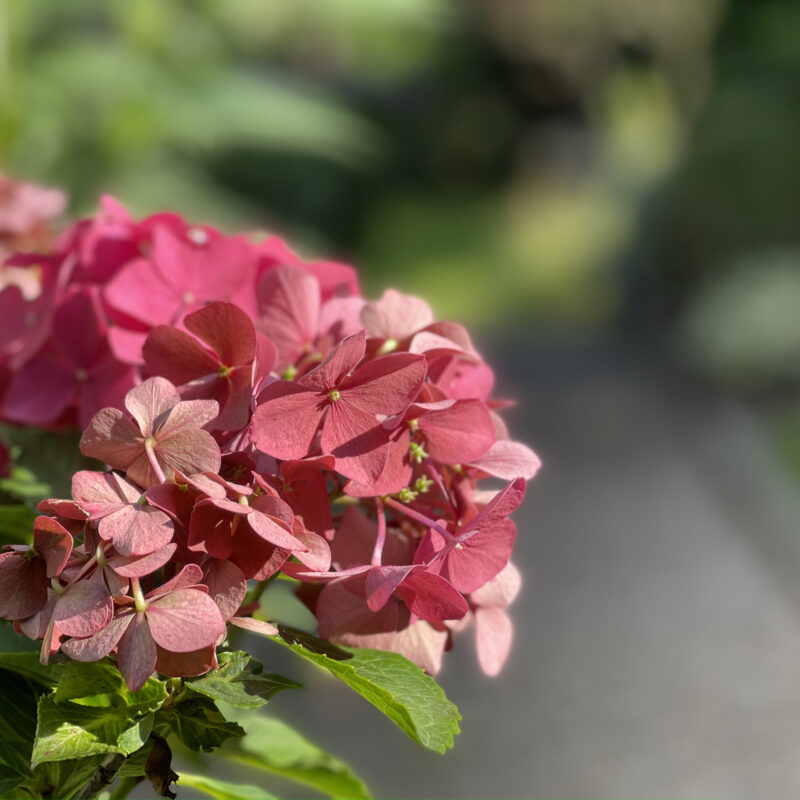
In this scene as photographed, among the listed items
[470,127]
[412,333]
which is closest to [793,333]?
[470,127]

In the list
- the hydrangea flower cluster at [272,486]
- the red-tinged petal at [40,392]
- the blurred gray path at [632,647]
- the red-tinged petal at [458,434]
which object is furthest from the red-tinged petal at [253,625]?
the blurred gray path at [632,647]

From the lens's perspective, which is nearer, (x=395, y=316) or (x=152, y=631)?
(x=152, y=631)

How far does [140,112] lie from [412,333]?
1.70 metres

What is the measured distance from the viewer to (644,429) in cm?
430

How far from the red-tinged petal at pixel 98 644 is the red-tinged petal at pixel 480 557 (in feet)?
0.44

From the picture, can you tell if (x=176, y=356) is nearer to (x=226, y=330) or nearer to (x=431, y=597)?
(x=226, y=330)

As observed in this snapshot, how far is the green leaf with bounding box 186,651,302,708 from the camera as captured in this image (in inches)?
16.4

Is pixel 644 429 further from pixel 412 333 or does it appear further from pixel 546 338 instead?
pixel 412 333

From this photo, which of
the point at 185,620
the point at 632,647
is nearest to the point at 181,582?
the point at 185,620

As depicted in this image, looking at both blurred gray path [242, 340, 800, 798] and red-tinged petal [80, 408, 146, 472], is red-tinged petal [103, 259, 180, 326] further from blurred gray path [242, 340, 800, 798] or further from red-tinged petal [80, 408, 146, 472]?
blurred gray path [242, 340, 800, 798]

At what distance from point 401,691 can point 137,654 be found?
4.5 inches

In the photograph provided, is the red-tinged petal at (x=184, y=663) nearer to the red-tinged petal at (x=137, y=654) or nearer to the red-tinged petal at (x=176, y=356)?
the red-tinged petal at (x=137, y=654)

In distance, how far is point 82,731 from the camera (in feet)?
1.38

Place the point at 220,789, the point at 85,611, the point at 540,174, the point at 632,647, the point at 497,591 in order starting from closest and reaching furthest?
the point at 85,611 → the point at 497,591 → the point at 220,789 → the point at 632,647 → the point at 540,174
